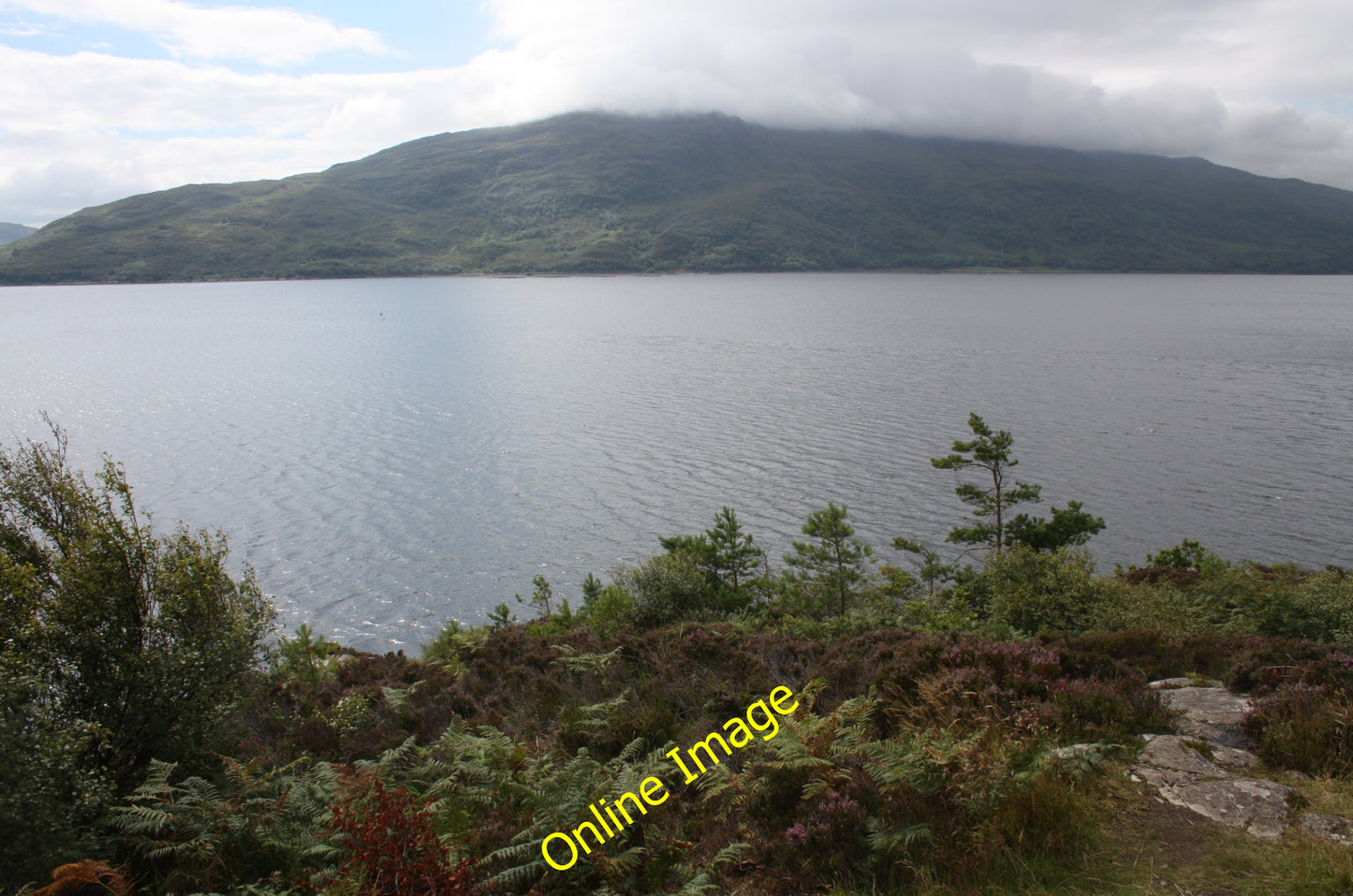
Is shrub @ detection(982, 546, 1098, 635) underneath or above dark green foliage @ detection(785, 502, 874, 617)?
above

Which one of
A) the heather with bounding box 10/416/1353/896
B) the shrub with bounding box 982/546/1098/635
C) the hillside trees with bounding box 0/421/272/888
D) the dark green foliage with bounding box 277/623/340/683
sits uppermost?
the hillside trees with bounding box 0/421/272/888

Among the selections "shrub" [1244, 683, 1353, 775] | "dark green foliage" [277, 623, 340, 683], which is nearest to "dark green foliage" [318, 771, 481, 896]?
"dark green foliage" [277, 623, 340, 683]

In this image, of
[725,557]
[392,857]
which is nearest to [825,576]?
[725,557]

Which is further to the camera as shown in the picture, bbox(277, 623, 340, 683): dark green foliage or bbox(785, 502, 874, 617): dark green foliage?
bbox(785, 502, 874, 617): dark green foliage

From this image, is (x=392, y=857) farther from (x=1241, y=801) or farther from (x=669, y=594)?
(x=669, y=594)

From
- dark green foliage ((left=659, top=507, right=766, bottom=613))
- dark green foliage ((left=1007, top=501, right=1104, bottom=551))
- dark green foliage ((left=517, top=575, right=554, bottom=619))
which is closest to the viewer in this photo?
dark green foliage ((left=659, top=507, right=766, bottom=613))

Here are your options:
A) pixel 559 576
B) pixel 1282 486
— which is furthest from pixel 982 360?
pixel 559 576

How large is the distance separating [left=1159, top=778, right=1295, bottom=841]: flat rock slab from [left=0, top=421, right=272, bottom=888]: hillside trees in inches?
387

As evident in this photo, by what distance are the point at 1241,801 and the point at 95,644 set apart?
37.3ft

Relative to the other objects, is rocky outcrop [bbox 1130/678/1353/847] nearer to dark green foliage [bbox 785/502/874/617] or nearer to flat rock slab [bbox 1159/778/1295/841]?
flat rock slab [bbox 1159/778/1295/841]

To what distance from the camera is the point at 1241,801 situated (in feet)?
20.3

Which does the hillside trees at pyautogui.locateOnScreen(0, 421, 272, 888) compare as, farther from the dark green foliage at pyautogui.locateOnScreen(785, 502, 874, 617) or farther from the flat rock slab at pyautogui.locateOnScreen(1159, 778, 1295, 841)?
the dark green foliage at pyautogui.locateOnScreen(785, 502, 874, 617)

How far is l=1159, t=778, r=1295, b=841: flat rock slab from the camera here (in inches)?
232

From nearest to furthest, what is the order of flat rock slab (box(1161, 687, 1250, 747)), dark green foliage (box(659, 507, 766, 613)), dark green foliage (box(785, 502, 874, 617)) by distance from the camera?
1. flat rock slab (box(1161, 687, 1250, 747))
2. dark green foliage (box(785, 502, 874, 617))
3. dark green foliage (box(659, 507, 766, 613))
